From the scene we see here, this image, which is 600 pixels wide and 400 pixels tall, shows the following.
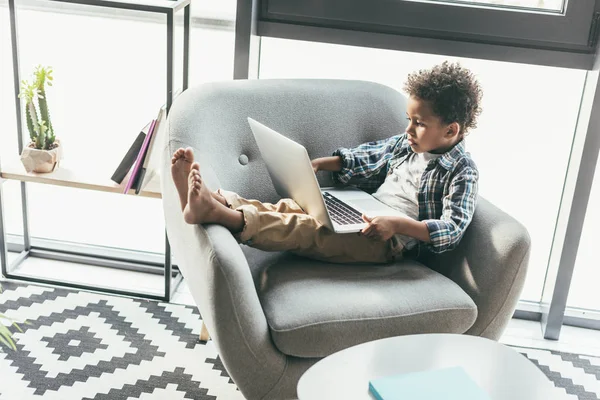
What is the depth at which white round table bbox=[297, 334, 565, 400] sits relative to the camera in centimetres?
126

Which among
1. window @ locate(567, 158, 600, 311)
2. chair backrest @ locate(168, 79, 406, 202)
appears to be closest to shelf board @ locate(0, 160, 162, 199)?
chair backrest @ locate(168, 79, 406, 202)

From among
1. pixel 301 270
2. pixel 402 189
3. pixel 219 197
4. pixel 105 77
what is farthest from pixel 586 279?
pixel 105 77

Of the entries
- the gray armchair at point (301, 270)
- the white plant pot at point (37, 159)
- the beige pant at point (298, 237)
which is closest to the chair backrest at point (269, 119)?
the gray armchair at point (301, 270)

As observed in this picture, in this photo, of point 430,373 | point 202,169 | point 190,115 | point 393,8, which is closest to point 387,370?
point 430,373

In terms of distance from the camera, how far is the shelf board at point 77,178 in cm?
212

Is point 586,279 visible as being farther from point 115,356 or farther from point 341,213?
point 115,356

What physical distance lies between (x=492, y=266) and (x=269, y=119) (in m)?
0.71

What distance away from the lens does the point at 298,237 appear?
5.70ft

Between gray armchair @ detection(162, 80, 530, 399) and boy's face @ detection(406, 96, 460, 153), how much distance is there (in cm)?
19

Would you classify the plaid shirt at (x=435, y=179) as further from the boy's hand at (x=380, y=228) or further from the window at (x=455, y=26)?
the window at (x=455, y=26)

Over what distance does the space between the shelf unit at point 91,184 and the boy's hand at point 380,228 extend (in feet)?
2.41

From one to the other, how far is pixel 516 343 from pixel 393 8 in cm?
113

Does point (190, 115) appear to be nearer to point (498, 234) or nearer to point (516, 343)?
point (498, 234)

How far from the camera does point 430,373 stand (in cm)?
131
